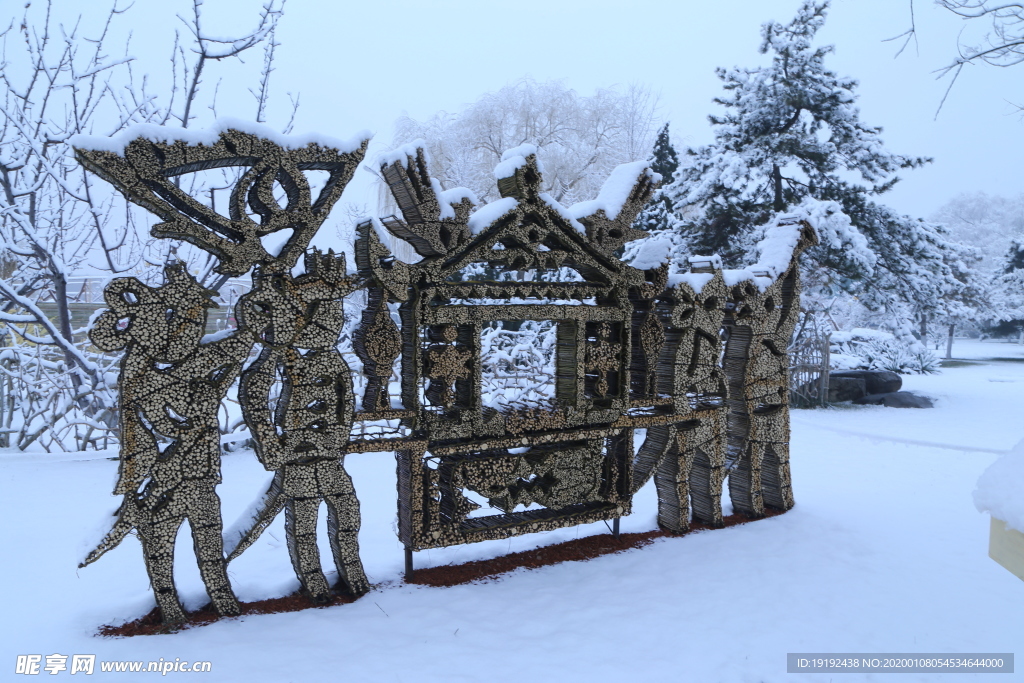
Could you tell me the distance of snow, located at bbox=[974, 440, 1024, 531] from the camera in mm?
2047

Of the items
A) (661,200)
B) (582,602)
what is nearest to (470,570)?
(582,602)

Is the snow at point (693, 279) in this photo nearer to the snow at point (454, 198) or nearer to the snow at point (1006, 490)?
the snow at point (454, 198)

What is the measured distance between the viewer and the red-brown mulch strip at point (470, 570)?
3490mm

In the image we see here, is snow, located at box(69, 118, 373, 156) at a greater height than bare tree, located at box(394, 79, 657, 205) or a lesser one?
lesser

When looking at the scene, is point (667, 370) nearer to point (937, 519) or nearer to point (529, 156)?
point (529, 156)

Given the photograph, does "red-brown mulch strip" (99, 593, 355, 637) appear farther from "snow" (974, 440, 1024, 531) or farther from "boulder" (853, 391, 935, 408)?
"boulder" (853, 391, 935, 408)

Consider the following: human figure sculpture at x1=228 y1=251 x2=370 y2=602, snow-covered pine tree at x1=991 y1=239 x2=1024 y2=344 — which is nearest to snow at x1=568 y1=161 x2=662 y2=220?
human figure sculpture at x1=228 y1=251 x2=370 y2=602

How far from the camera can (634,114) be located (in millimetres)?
21203

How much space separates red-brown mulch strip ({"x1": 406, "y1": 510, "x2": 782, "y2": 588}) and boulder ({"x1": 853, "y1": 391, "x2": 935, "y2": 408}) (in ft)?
32.1

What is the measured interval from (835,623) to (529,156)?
3477mm

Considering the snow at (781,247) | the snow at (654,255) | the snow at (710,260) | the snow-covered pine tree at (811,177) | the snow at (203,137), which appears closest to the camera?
the snow at (203,137)

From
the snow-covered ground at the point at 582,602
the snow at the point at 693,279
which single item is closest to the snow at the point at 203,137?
the snow-covered ground at the point at 582,602

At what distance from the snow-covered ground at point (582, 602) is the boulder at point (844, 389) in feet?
24.3

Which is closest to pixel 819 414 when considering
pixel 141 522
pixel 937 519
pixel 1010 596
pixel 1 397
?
pixel 937 519
